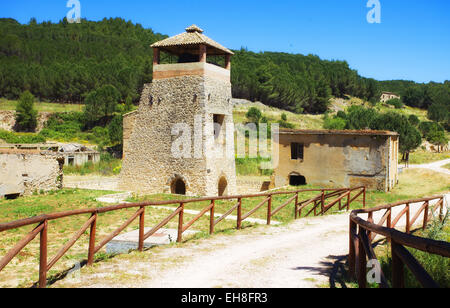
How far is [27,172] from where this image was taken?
1777cm

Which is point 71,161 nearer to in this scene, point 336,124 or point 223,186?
point 223,186

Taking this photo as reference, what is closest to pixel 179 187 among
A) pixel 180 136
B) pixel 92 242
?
pixel 180 136

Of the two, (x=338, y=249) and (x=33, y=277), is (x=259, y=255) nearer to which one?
(x=338, y=249)

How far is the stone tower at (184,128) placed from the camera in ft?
66.2

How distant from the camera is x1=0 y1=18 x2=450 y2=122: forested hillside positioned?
201ft

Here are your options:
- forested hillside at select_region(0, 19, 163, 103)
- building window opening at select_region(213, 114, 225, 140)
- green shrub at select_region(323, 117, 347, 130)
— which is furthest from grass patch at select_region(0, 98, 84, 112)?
building window opening at select_region(213, 114, 225, 140)

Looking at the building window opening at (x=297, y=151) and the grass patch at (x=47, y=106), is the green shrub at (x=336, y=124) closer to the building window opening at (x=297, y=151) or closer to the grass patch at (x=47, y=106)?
the building window opening at (x=297, y=151)

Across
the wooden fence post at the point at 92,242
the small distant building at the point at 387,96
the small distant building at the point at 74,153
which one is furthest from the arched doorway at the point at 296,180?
the small distant building at the point at 387,96

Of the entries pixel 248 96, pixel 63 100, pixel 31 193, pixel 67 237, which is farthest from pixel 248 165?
pixel 63 100

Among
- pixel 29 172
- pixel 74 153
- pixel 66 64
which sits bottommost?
pixel 29 172

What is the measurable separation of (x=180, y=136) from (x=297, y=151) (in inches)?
297

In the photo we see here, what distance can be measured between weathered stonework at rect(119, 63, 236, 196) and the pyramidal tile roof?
1.04 meters

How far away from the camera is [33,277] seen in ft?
19.5

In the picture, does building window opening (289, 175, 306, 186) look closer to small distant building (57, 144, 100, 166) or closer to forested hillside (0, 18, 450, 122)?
small distant building (57, 144, 100, 166)
